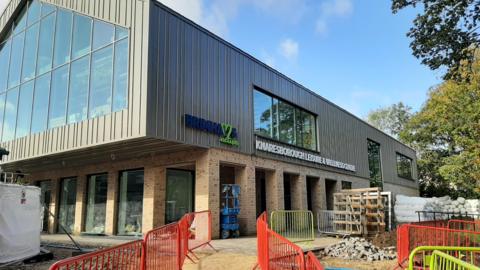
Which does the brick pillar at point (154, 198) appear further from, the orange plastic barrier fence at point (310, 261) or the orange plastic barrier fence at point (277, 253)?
the orange plastic barrier fence at point (310, 261)

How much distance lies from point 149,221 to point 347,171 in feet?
49.4

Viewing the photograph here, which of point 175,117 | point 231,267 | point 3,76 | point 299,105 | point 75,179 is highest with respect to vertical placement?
point 3,76

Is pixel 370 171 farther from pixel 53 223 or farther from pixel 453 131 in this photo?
pixel 53 223

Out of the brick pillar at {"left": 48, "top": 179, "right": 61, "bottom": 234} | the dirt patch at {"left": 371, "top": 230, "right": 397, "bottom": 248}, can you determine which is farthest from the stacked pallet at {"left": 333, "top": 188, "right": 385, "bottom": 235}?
the brick pillar at {"left": 48, "top": 179, "right": 61, "bottom": 234}

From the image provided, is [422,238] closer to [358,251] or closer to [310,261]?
[358,251]

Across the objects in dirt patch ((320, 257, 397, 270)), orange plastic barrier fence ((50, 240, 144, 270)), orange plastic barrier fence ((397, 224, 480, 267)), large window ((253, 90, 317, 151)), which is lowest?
dirt patch ((320, 257, 397, 270))

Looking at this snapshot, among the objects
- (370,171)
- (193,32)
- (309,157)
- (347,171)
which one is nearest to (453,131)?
(370,171)

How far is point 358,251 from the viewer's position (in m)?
11.8

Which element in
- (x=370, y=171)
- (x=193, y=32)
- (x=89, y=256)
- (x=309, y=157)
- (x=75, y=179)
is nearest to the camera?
(x=89, y=256)

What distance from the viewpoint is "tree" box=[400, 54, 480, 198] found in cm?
2736

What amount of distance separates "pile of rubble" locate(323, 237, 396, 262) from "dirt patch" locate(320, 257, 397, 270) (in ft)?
1.16

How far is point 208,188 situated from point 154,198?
245cm

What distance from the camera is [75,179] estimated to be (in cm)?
1936

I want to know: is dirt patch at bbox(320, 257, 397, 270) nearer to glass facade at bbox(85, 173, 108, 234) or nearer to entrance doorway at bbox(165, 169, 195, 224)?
entrance doorway at bbox(165, 169, 195, 224)
